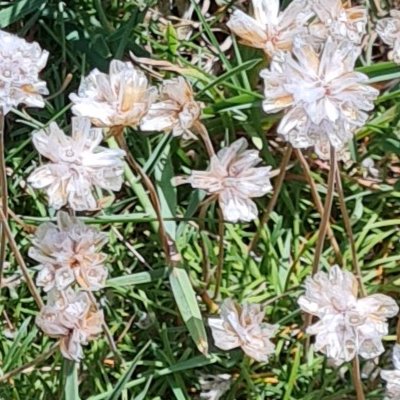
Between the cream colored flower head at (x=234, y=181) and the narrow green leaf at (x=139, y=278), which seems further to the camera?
the narrow green leaf at (x=139, y=278)

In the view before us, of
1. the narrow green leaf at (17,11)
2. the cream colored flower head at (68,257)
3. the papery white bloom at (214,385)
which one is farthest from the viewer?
the narrow green leaf at (17,11)

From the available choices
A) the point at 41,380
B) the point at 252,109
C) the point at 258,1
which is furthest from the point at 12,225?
the point at 258,1

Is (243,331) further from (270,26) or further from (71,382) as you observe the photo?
(270,26)

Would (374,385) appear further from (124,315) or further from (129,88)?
(129,88)

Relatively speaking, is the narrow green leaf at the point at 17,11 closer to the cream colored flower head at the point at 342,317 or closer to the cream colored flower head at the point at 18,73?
the cream colored flower head at the point at 18,73

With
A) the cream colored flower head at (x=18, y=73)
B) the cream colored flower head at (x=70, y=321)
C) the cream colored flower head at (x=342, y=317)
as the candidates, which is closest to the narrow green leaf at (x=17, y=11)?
the cream colored flower head at (x=18, y=73)

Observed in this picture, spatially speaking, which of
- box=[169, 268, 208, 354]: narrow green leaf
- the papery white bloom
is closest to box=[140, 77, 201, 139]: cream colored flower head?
box=[169, 268, 208, 354]: narrow green leaf
